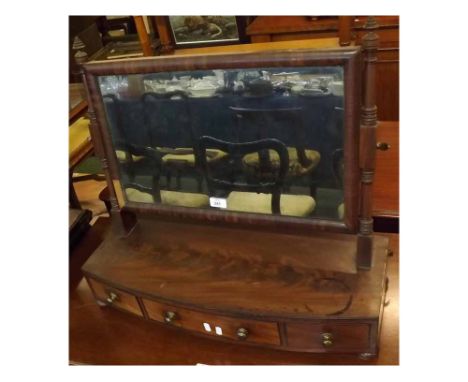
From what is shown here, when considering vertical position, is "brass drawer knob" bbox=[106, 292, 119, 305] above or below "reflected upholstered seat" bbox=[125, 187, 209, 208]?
below

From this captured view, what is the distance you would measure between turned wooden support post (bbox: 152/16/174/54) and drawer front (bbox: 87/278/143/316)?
0.99m

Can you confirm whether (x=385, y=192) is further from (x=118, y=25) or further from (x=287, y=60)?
(x=118, y=25)

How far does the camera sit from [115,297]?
3.21 feet

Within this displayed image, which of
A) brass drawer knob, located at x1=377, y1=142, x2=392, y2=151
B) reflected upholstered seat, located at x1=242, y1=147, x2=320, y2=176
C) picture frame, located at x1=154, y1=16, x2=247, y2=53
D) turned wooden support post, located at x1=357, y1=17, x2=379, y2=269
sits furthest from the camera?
picture frame, located at x1=154, y1=16, x2=247, y2=53

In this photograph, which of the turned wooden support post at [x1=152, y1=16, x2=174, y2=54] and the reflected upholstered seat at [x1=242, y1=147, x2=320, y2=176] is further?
the turned wooden support post at [x1=152, y1=16, x2=174, y2=54]

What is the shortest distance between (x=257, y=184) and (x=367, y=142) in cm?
24

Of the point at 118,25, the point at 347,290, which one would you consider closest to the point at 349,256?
the point at 347,290

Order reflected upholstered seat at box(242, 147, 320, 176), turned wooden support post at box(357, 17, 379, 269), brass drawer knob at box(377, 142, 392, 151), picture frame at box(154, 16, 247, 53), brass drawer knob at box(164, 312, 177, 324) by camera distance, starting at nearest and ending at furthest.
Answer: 1. turned wooden support post at box(357, 17, 379, 269)
2. reflected upholstered seat at box(242, 147, 320, 176)
3. brass drawer knob at box(164, 312, 177, 324)
4. brass drawer knob at box(377, 142, 392, 151)
5. picture frame at box(154, 16, 247, 53)

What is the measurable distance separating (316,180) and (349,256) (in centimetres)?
20

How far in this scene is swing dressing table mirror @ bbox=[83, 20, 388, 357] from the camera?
0.72m

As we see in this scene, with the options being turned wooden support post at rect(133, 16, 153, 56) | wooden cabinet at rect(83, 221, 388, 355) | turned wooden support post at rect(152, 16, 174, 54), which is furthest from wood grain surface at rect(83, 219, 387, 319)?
turned wooden support post at rect(152, 16, 174, 54)

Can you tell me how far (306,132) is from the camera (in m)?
0.75

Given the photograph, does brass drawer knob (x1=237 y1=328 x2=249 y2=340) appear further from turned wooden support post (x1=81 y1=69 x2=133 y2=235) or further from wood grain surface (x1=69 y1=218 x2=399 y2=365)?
turned wooden support post (x1=81 y1=69 x2=133 y2=235)

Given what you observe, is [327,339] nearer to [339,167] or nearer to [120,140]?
[339,167]
